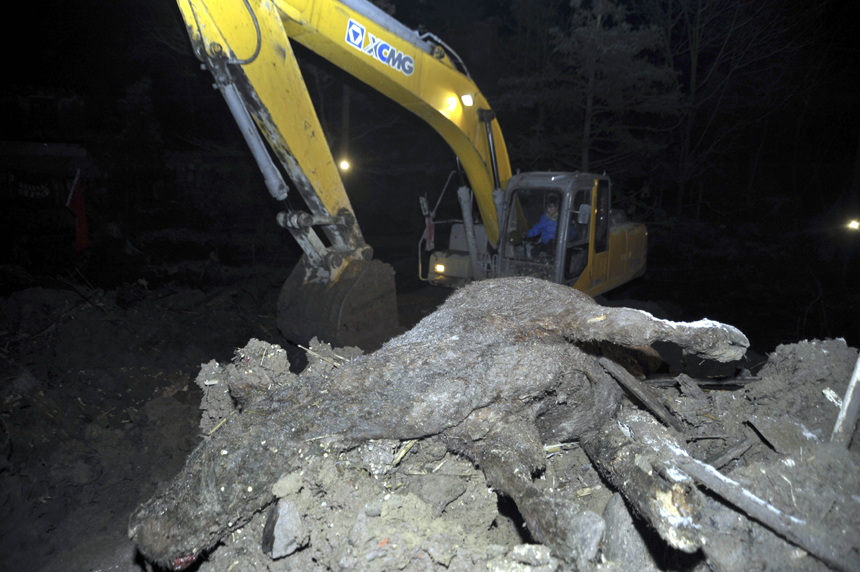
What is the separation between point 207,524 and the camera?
A: 2.10 metres

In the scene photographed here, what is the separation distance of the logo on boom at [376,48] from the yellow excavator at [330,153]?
0.04ft

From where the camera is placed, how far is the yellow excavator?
13.2 feet

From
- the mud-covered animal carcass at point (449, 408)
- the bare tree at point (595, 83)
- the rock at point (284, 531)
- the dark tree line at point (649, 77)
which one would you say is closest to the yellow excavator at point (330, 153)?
the mud-covered animal carcass at point (449, 408)

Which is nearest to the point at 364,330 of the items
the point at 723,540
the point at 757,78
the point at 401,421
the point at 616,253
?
the point at 401,421

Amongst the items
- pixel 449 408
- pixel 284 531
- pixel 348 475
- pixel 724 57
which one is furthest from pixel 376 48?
pixel 724 57

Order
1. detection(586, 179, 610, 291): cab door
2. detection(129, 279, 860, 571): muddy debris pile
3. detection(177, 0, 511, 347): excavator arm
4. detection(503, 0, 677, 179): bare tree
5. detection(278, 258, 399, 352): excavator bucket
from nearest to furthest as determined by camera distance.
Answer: detection(129, 279, 860, 571): muddy debris pile < detection(177, 0, 511, 347): excavator arm < detection(278, 258, 399, 352): excavator bucket < detection(586, 179, 610, 291): cab door < detection(503, 0, 677, 179): bare tree

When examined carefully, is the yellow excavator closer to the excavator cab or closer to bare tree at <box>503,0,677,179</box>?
the excavator cab

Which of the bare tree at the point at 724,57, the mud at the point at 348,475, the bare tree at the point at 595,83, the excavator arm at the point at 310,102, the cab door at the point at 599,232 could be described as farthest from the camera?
the bare tree at the point at 724,57

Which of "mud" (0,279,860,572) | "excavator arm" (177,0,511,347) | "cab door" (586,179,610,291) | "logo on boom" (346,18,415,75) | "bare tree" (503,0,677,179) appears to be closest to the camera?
"mud" (0,279,860,572)

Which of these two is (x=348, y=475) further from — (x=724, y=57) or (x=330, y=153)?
(x=724, y=57)

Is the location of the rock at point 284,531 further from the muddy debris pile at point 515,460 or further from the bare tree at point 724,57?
the bare tree at point 724,57

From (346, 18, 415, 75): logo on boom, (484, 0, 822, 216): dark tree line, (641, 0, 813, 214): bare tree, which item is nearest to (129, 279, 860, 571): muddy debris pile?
(346, 18, 415, 75): logo on boom

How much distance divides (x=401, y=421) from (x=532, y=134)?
15074 millimetres

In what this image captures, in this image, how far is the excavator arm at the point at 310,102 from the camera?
394cm
